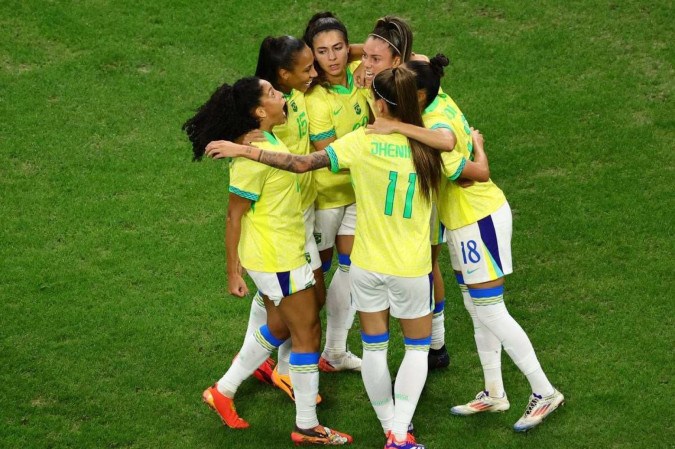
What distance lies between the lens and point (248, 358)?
23.6 ft

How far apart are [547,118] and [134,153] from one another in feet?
12.9

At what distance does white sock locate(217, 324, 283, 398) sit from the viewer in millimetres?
7133

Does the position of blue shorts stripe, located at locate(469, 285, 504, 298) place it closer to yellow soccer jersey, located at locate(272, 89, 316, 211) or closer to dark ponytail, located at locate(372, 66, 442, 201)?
dark ponytail, located at locate(372, 66, 442, 201)

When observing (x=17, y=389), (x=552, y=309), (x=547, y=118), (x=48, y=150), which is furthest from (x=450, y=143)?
(x=48, y=150)

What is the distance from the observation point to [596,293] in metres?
8.33

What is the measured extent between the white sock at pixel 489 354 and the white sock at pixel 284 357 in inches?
50.2

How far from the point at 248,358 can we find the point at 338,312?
813 millimetres

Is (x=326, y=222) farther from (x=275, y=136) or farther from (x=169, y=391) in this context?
(x=169, y=391)

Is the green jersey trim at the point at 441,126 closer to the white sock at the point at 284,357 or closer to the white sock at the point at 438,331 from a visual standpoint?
the white sock at the point at 438,331

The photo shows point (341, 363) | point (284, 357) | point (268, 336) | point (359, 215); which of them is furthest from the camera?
point (341, 363)

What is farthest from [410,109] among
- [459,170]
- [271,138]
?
[271,138]

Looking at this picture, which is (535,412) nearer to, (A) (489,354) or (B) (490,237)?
(A) (489,354)

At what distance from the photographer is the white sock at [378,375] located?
263 inches

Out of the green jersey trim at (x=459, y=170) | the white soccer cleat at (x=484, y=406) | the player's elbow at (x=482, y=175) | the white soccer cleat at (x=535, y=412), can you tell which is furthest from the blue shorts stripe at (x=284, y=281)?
the white soccer cleat at (x=535, y=412)
